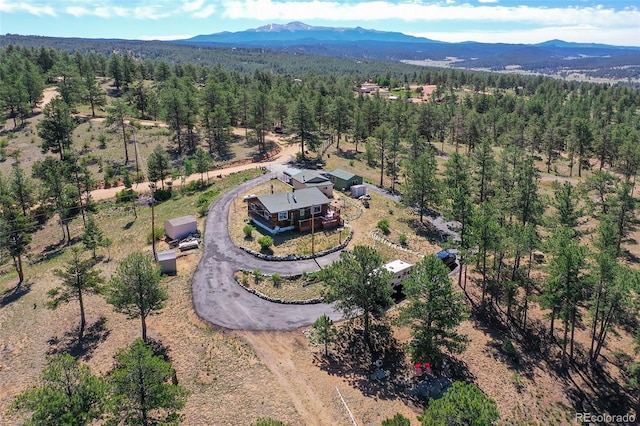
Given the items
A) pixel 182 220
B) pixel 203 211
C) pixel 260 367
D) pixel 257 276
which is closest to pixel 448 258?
pixel 257 276

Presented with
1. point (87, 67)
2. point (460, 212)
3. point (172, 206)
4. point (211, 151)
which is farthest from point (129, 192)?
point (87, 67)

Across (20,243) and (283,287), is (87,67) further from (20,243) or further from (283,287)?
(283,287)

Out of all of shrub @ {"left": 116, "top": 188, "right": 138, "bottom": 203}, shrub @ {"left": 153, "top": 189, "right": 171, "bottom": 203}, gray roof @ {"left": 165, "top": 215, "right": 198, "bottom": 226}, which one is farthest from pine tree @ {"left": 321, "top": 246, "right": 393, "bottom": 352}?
shrub @ {"left": 116, "top": 188, "right": 138, "bottom": 203}

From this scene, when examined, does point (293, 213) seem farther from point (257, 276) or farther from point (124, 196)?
Answer: point (124, 196)

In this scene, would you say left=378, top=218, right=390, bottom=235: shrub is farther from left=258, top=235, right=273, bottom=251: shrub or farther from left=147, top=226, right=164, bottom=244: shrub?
left=147, top=226, right=164, bottom=244: shrub

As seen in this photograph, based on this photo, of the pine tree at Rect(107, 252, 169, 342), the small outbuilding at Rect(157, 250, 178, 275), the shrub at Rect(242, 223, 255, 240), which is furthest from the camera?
the shrub at Rect(242, 223, 255, 240)

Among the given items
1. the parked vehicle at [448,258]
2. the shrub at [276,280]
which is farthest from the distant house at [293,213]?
the parked vehicle at [448,258]

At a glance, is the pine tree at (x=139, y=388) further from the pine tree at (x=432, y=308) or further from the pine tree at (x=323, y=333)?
the pine tree at (x=432, y=308)
